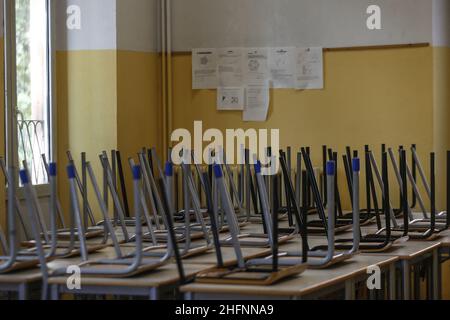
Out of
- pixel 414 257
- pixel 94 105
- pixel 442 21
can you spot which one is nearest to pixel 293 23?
pixel 442 21

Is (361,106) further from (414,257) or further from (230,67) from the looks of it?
(414,257)

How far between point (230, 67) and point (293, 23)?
61cm

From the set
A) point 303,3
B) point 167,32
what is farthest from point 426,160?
point 167,32

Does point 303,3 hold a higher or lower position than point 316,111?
higher

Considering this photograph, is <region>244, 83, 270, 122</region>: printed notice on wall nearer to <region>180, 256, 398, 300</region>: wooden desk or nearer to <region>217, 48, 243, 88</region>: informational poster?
<region>217, 48, 243, 88</region>: informational poster

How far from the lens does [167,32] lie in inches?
312

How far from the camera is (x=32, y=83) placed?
7.02 m

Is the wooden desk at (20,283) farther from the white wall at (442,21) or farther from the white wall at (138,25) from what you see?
the white wall at (442,21)

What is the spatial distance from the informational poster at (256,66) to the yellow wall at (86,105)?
3.64 ft

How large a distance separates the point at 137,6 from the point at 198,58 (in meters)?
0.67

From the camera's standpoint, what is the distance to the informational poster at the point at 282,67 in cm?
766

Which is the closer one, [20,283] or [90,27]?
[20,283]

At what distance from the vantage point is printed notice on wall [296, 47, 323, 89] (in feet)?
24.8
